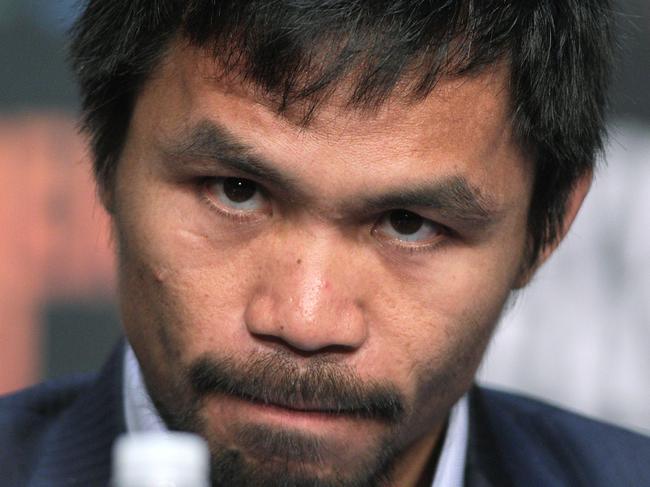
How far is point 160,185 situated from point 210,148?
121 mm

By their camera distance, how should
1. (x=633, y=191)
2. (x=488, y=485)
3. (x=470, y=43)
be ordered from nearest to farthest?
(x=470, y=43)
(x=488, y=485)
(x=633, y=191)

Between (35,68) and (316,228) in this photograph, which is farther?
(35,68)

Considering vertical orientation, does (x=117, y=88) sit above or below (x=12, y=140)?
above

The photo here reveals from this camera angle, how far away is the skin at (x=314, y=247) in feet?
5.41

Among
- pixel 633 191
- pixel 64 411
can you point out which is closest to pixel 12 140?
pixel 64 411

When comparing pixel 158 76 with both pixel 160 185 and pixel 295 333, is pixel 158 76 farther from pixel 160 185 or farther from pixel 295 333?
pixel 295 333

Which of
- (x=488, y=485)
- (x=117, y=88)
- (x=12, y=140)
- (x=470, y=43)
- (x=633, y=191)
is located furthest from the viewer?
(x=633, y=191)

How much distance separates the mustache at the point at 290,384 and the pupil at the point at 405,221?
0.22m

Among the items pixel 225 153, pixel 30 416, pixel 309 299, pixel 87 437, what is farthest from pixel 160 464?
pixel 30 416

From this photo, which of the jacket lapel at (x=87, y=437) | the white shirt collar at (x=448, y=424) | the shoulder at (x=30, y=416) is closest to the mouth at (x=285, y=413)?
the white shirt collar at (x=448, y=424)

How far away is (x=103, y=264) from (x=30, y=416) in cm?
108

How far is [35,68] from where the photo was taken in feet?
10.4

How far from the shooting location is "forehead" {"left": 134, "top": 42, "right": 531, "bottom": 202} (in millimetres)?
1655

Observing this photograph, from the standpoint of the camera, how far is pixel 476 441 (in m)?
2.23
